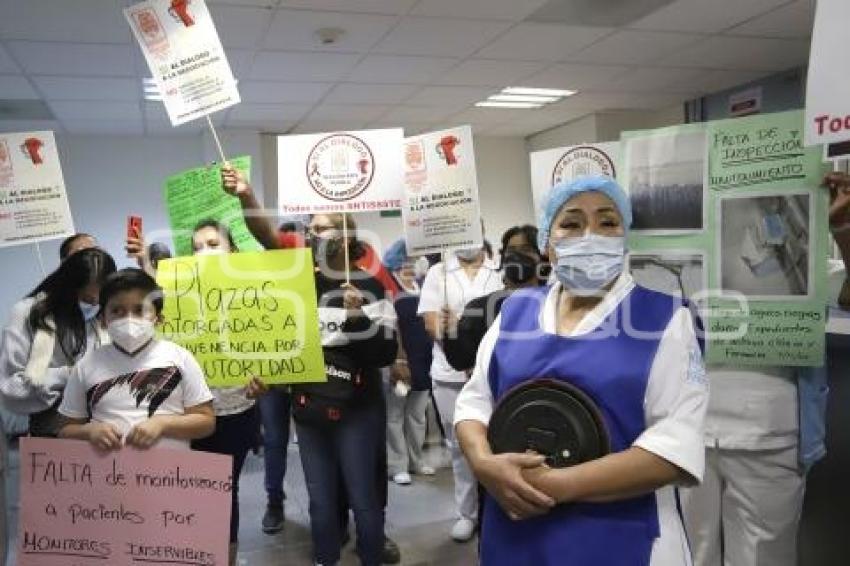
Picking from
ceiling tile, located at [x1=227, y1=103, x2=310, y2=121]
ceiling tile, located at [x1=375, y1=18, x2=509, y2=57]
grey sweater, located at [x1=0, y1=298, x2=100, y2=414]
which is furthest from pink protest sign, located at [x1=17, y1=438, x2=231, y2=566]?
ceiling tile, located at [x1=227, y1=103, x2=310, y2=121]

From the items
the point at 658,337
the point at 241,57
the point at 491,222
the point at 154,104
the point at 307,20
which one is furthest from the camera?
the point at 491,222

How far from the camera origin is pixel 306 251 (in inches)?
82.8

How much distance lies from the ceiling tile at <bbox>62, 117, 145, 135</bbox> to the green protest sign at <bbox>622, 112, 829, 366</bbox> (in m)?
6.25

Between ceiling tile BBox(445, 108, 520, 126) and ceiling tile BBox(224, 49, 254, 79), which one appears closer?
ceiling tile BBox(224, 49, 254, 79)

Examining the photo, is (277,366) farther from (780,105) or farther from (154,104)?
(780,105)

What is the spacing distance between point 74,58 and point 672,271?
4717mm

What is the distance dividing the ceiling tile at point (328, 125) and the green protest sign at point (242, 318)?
564cm

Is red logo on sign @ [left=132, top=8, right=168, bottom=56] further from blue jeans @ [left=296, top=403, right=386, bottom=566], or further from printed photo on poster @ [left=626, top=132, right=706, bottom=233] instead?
printed photo on poster @ [left=626, top=132, right=706, bottom=233]

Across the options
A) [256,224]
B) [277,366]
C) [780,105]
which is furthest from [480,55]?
[277,366]

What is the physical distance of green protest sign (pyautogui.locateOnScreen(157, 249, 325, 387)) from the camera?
2.13 meters

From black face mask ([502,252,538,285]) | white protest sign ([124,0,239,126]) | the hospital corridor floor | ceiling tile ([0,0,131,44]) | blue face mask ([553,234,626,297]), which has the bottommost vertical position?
the hospital corridor floor

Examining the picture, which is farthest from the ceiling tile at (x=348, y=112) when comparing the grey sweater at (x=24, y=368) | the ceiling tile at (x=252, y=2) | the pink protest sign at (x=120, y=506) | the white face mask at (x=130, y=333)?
the pink protest sign at (x=120, y=506)

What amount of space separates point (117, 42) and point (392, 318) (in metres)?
3.44

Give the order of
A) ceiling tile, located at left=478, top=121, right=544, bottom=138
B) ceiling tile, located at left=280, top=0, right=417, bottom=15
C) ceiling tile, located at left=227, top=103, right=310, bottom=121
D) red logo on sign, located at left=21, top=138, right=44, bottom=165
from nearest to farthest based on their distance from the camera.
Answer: red logo on sign, located at left=21, top=138, right=44, bottom=165, ceiling tile, located at left=280, top=0, right=417, bottom=15, ceiling tile, located at left=227, top=103, right=310, bottom=121, ceiling tile, located at left=478, top=121, right=544, bottom=138
